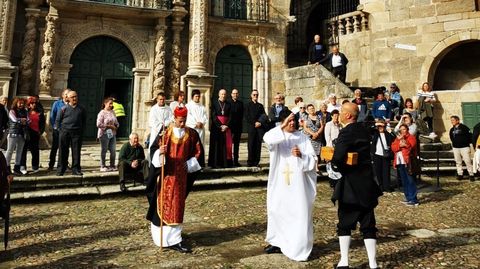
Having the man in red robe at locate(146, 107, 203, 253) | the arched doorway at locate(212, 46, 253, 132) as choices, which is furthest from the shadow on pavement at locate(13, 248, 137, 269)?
the arched doorway at locate(212, 46, 253, 132)

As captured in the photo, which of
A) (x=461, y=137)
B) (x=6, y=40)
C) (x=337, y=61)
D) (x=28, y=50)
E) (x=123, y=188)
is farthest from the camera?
(x=337, y=61)

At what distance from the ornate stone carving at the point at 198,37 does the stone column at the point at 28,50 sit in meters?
5.60

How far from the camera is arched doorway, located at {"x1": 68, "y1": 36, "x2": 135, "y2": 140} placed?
Result: 13.5 metres

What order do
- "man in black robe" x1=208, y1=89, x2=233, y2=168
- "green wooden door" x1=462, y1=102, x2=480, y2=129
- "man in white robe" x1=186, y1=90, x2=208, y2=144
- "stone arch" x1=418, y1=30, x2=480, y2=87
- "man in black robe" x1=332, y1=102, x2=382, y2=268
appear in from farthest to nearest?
"stone arch" x1=418, y1=30, x2=480, y2=87
"green wooden door" x1=462, y1=102, x2=480, y2=129
"man in black robe" x1=208, y1=89, x2=233, y2=168
"man in white robe" x1=186, y1=90, x2=208, y2=144
"man in black robe" x1=332, y1=102, x2=382, y2=268

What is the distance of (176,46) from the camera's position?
562 inches

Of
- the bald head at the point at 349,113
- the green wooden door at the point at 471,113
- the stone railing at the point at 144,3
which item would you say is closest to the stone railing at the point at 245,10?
the stone railing at the point at 144,3

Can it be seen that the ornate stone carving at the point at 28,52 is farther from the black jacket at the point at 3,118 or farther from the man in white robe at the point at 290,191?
the man in white robe at the point at 290,191

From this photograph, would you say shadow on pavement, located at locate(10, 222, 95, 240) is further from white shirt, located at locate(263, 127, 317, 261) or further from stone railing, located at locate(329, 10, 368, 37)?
stone railing, located at locate(329, 10, 368, 37)

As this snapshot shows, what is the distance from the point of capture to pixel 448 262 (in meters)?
3.82

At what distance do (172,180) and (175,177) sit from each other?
0.05 meters

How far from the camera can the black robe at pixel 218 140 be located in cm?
863

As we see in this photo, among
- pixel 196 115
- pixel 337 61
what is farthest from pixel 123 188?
pixel 337 61

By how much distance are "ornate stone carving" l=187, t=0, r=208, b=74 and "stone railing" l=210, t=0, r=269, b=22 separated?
1.43 m

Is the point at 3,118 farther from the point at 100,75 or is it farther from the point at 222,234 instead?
the point at 100,75
